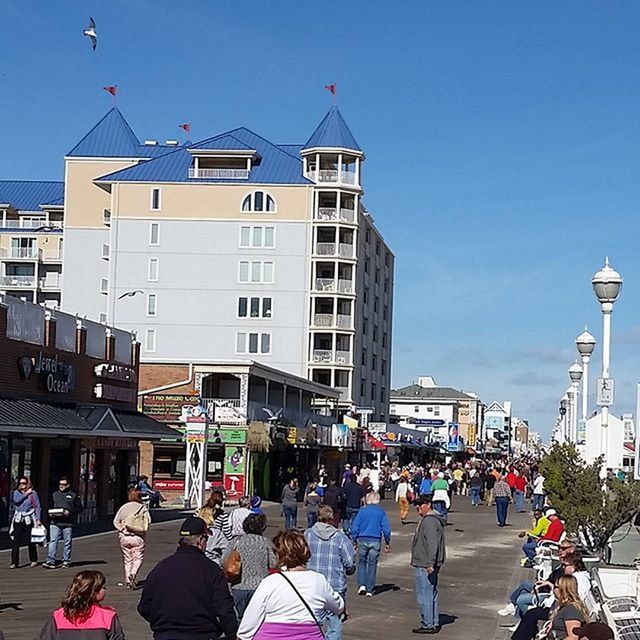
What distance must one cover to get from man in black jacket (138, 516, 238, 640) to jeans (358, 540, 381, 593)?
1001 cm

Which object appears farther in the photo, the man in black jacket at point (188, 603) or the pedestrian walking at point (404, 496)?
the pedestrian walking at point (404, 496)

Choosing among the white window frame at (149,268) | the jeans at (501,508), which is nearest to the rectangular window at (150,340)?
the white window frame at (149,268)

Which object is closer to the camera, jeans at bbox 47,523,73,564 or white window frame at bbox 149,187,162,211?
jeans at bbox 47,523,73,564

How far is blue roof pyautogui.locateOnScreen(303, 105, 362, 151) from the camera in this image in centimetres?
7775

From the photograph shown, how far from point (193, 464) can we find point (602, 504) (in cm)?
2557

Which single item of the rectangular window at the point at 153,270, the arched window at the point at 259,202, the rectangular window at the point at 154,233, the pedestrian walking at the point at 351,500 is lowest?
the pedestrian walking at the point at 351,500

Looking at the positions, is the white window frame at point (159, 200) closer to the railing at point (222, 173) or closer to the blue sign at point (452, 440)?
the railing at point (222, 173)

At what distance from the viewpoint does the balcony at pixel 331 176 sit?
7688 centimetres

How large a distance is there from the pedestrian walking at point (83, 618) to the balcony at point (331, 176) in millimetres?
69953

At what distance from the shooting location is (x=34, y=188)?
4013 inches

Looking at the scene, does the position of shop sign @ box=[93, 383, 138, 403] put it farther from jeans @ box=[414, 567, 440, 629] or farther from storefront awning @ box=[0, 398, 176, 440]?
jeans @ box=[414, 567, 440, 629]

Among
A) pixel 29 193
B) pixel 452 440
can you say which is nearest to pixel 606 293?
pixel 29 193

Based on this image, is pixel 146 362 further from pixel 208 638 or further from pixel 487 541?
pixel 208 638

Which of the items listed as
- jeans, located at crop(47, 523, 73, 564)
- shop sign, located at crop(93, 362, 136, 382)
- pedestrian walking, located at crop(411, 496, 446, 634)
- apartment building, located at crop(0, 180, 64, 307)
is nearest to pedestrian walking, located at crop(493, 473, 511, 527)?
shop sign, located at crop(93, 362, 136, 382)
